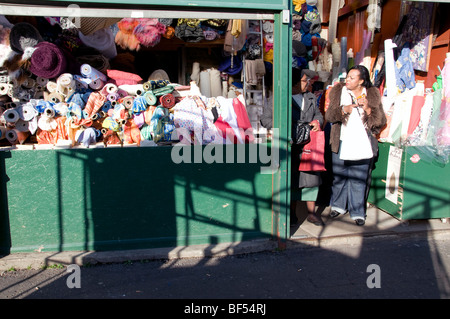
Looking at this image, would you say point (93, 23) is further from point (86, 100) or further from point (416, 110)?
point (416, 110)

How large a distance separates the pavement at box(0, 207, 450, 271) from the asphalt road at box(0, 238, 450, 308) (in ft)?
0.24

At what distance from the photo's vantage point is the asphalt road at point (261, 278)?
344 centimetres

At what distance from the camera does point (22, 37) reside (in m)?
4.57

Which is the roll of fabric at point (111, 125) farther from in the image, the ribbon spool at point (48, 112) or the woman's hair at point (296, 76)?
the woman's hair at point (296, 76)

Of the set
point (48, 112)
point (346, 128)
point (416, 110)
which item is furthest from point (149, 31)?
point (416, 110)

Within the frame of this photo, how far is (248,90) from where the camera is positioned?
612cm

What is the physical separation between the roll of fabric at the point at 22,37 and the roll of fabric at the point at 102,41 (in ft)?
2.31

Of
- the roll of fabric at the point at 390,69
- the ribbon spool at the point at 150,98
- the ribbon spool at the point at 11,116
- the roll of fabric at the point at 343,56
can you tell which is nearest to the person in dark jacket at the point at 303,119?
the roll of fabric at the point at 390,69

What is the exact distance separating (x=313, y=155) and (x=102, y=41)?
326 cm

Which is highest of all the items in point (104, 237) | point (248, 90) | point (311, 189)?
point (248, 90)

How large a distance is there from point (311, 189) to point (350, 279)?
133 centimetres
